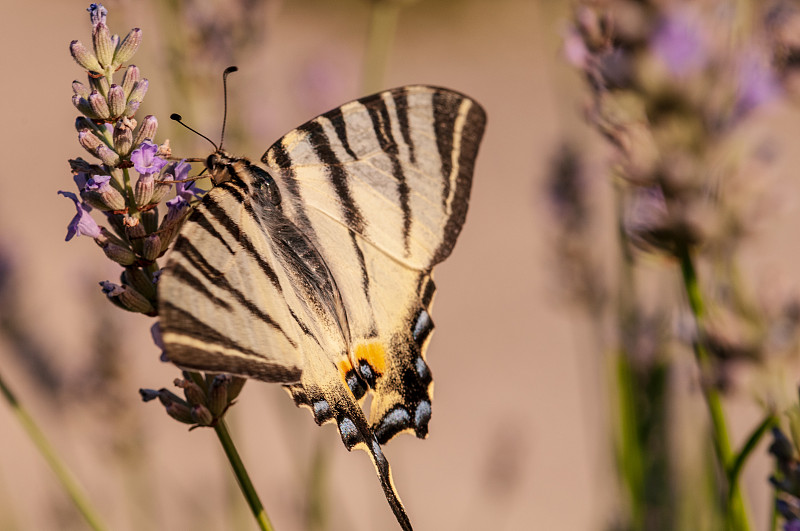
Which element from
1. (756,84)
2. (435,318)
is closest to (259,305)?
(756,84)

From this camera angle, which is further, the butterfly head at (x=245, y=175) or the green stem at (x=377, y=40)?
the green stem at (x=377, y=40)

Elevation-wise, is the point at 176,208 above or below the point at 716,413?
above

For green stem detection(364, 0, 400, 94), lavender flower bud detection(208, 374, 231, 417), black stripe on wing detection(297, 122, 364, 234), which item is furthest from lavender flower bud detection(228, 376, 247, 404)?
green stem detection(364, 0, 400, 94)

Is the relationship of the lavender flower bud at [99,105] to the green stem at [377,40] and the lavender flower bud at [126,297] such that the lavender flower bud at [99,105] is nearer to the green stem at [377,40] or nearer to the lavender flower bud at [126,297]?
the lavender flower bud at [126,297]

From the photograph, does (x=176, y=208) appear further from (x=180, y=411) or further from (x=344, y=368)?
(x=344, y=368)

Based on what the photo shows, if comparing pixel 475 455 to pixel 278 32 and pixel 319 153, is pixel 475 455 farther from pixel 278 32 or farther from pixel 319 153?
pixel 278 32

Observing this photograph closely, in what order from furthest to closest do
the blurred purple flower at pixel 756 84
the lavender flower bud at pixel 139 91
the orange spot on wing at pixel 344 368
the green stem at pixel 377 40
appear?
the green stem at pixel 377 40 → the blurred purple flower at pixel 756 84 → the orange spot on wing at pixel 344 368 → the lavender flower bud at pixel 139 91

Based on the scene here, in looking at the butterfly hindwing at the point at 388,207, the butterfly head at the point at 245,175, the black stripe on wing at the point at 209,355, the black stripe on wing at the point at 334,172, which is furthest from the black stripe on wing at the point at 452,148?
the black stripe on wing at the point at 209,355

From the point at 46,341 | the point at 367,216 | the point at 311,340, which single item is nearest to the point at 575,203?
the point at 367,216

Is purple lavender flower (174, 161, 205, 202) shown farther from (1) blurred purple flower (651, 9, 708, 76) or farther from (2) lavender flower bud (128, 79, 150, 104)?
(1) blurred purple flower (651, 9, 708, 76)
